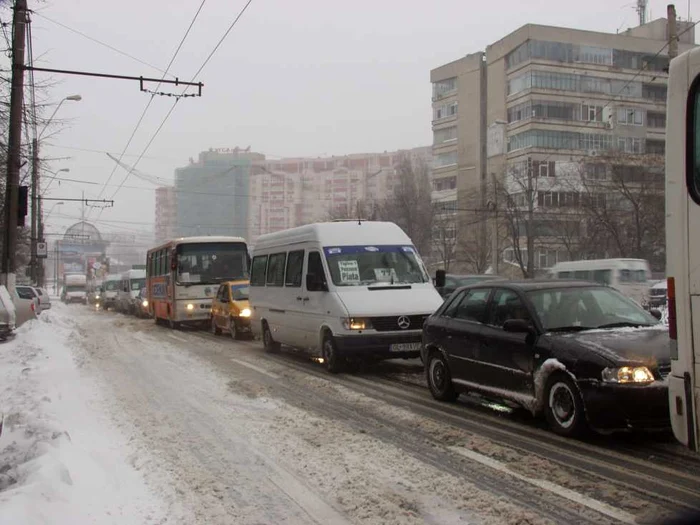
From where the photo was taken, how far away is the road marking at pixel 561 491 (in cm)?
438

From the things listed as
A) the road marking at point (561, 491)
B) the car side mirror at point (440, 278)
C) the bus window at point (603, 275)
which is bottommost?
the road marking at point (561, 491)

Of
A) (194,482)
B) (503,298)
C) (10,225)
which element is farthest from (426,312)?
(10,225)

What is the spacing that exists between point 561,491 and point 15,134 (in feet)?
52.6

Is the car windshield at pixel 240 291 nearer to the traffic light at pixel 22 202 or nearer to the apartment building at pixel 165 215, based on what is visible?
the traffic light at pixel 22 202

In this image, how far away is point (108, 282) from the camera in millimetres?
51875

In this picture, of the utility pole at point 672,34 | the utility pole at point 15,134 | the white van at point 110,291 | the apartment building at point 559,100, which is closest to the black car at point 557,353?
the utility pole at point 15,134

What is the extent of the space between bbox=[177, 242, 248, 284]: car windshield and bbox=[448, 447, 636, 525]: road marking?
17271 millimetres

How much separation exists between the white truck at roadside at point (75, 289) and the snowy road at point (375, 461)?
66.9m

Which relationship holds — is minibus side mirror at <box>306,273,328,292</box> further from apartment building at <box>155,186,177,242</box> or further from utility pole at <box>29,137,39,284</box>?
apartment building at <box>155,186,177,242</box>

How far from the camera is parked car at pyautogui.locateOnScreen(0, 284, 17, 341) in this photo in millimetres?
17188

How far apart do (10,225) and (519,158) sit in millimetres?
45958

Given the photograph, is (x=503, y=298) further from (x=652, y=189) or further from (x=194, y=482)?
(x=652, y=189)

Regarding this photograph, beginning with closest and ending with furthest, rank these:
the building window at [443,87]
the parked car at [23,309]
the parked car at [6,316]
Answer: the parked car at [6,316] < the parked car at [23,309] < the building window at [443,87]

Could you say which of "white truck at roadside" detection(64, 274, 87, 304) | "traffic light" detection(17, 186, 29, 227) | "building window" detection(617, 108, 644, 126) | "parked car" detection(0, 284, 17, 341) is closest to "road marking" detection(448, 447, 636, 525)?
"parked car" detection(0, 284, 17, 341)
